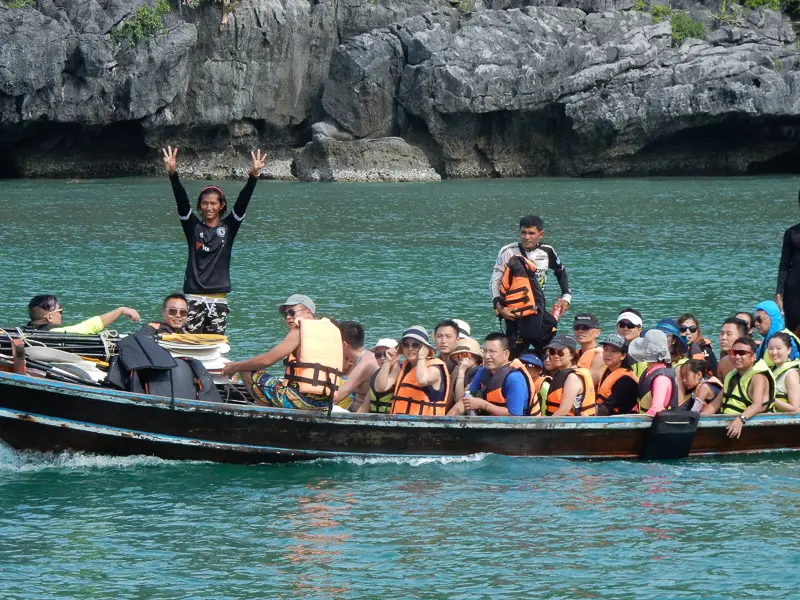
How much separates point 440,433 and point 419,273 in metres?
13.4

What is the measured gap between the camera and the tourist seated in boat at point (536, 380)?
34.4 feet

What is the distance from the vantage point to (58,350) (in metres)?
10.4

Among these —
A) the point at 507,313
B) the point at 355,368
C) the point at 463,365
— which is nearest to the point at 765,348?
the point at 507,313

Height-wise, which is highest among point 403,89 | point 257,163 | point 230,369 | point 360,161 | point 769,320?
point 403,89

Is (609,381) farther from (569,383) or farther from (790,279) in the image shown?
(790,279)

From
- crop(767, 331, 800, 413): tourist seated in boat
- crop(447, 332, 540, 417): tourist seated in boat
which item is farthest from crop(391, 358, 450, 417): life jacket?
crop(767, 331, 800, 413): tourist seated in boat

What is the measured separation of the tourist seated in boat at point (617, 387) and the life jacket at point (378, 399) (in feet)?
6.00

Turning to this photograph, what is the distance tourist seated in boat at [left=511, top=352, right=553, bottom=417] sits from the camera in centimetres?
1048

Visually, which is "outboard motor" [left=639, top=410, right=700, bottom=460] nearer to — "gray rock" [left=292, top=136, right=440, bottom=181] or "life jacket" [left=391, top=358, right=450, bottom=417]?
"life jacket" [left=391, top=358, right=450, bottom=417]

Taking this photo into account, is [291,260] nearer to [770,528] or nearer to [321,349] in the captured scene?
[321,349]

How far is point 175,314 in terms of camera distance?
1053 cm

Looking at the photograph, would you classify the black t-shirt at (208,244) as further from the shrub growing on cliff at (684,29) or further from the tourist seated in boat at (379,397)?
the shrub growing on cliff at (684,29)

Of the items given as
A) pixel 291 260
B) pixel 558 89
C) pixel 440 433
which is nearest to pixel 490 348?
pixel 440 433

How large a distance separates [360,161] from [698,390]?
133 feet
